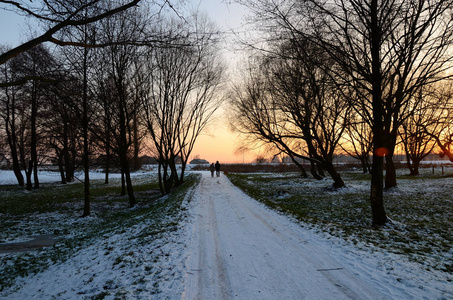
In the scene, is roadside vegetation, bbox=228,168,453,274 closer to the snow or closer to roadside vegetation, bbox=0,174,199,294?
the snow

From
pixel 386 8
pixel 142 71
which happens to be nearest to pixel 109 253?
pixel 386 8

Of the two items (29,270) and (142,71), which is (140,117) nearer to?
(142,71)

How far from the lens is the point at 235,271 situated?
4500 millimetres

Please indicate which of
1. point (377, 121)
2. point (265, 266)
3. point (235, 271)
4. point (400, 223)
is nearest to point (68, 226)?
point (235, 271)

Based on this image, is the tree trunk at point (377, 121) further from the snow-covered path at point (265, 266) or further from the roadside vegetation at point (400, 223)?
the snow-covered path at point (265, 266)

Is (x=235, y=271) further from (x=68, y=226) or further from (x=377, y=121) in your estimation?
(x=68, y=226)

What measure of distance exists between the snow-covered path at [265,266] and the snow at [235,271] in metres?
0.02

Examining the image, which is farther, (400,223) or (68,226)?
(68,226)

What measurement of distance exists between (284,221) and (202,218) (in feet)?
9.38

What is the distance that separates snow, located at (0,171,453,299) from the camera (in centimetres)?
380

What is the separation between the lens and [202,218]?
29.3 ft

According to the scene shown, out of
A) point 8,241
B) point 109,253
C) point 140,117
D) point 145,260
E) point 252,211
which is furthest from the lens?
point 140,117

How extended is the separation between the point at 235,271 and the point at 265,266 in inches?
24.2

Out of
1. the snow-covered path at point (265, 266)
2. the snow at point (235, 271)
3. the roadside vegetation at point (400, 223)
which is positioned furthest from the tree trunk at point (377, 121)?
the snow-covered path at point (265, 266)
